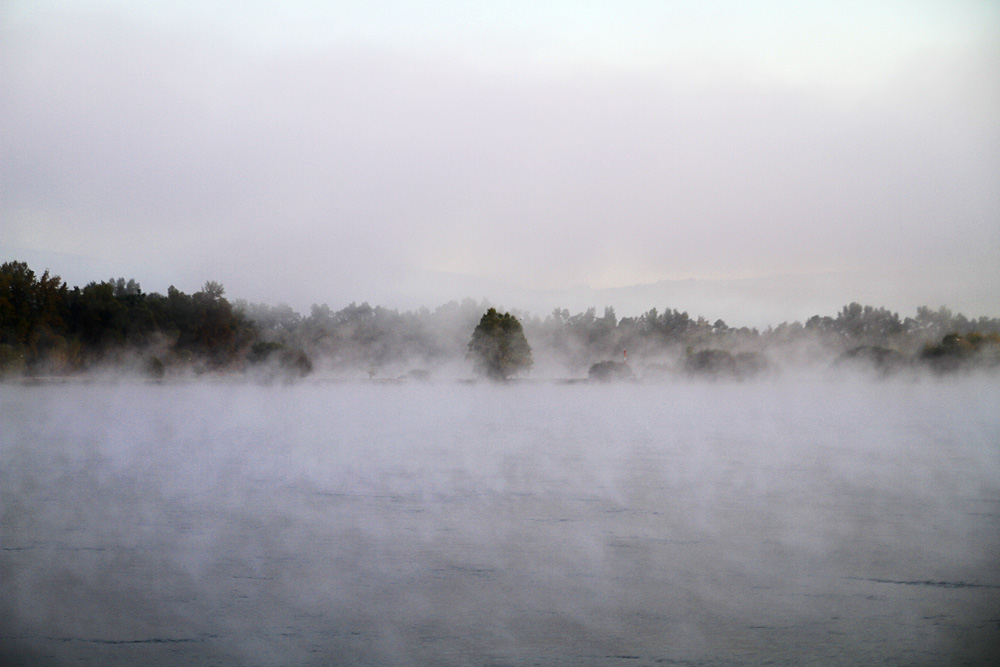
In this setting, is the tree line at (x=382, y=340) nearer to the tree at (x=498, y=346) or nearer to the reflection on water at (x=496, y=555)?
the tree at (x=498, y=346)

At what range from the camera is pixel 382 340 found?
248 ft

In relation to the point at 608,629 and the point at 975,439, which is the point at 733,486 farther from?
the point at 975,439

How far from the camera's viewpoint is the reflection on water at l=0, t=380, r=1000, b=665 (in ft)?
17.2

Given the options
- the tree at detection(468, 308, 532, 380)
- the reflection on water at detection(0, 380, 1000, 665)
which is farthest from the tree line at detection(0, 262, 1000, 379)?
the reflection on water at detection(0, 380, 1000, 665)

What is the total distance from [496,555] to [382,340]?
227 ft

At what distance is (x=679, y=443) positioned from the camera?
17.4 m

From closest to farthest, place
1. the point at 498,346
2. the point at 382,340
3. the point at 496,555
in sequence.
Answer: the point at 496,555 → the point at 498,346 → the point at 382,340

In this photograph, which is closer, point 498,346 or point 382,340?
point 498,346

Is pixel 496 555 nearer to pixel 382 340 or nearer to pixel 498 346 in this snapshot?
pixel 498 346

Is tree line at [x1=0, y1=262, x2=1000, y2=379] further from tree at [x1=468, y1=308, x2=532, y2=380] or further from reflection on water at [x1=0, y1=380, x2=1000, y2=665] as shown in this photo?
reflection on water at [x1=0, y1=380, x2=1000, y2=665]

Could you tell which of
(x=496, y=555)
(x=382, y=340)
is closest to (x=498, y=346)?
(x=382, y=340)

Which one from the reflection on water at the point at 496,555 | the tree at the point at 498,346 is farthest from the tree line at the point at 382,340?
the reflection on water at the point at 496,555

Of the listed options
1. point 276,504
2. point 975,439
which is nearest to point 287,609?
point 276,504

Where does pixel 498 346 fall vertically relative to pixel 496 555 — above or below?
above
